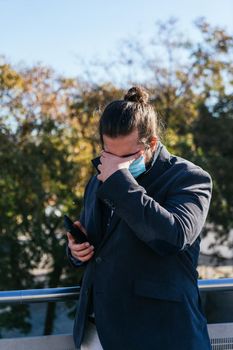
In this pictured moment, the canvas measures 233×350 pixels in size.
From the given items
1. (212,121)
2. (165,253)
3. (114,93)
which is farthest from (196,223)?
(114,93)

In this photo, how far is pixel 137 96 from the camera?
67.9 inches

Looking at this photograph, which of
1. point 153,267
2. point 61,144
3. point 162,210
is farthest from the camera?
point 61,144

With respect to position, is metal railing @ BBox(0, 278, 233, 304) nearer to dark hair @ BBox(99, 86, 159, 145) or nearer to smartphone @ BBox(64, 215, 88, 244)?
smartphone @ BBox(64, 215, 88, 244)

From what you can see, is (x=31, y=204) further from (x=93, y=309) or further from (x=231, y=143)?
(x=93, y=309)

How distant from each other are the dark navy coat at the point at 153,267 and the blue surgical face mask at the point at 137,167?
0.09ft

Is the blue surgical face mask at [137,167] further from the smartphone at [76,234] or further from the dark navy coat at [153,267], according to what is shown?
the smartphone at [76,234]

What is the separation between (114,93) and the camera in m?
7.78

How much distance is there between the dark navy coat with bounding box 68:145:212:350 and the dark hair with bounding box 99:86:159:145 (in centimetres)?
11

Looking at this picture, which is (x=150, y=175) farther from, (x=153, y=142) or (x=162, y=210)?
(x=162, y=210)

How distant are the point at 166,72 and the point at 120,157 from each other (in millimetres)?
6542

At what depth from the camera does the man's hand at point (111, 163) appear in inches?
61.7

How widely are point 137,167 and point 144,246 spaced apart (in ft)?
0.81

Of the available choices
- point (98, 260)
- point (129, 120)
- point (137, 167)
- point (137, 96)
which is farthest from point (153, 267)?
point (137, 96)

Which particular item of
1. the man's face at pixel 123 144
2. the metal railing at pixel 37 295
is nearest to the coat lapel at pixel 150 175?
the man's face at pixel 123 144
